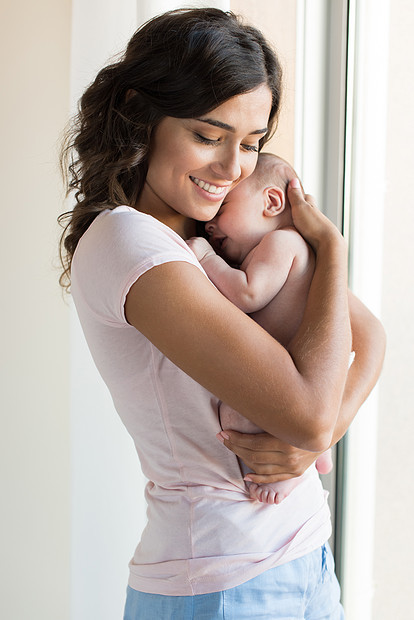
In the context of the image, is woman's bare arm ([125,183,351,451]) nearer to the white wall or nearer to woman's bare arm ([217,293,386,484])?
woman's bare arm ([217,293,386,484])

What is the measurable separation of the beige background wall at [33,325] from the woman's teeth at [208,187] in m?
1.11

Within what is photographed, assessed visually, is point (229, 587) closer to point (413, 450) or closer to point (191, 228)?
point (191, 228)

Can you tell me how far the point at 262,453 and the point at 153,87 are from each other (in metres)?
0.62

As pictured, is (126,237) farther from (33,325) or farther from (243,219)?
(33,325)

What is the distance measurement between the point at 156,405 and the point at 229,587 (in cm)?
30

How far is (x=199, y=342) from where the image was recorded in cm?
98

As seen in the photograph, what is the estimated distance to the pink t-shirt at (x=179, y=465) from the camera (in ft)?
3.59

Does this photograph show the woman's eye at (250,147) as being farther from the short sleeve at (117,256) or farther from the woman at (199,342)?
the short sleeve at (117,256)

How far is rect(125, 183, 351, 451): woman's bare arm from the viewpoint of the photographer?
980mm

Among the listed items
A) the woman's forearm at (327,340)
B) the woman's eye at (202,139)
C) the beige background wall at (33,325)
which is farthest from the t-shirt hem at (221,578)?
the beige background wall at (33,325)

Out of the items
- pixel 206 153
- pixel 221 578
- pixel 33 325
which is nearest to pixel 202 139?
pixel 206 153

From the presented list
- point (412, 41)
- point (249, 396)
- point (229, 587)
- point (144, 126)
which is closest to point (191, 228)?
point (144, 126)

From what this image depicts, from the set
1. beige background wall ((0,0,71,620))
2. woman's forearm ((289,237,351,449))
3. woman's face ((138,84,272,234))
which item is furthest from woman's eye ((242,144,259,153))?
beige background wall ((0,0,71,620))

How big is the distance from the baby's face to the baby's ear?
0.01 m
